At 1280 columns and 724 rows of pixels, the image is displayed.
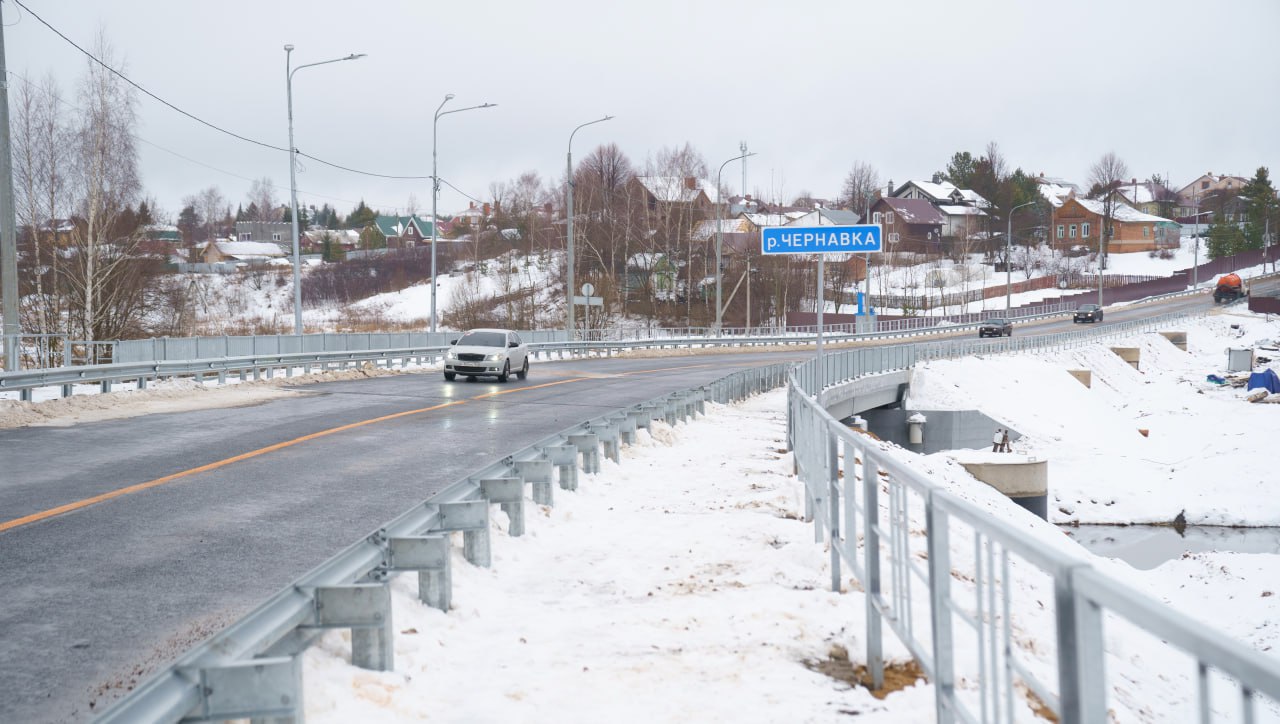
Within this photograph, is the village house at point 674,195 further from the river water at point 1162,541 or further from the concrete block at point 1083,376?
the river water at point 1162,541

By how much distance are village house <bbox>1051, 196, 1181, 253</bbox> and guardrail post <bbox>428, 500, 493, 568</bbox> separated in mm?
135286

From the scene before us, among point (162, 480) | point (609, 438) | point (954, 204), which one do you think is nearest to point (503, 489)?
point (609, 438)

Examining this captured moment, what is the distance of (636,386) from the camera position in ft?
99.2

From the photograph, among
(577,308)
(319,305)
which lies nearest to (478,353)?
(577,308)

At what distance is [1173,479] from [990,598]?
33.4 metres

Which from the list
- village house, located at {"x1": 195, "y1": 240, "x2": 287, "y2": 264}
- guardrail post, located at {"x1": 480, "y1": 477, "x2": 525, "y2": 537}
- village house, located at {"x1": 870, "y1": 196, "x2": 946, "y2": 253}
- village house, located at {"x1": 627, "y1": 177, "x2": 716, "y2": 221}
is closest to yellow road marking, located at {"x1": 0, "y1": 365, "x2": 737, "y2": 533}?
guardrail post, located at {"x1": 480, "y1": 477, "x2": 525, "y2": 537}

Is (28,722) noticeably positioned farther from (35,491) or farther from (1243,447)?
(1243,447)

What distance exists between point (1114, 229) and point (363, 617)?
142 metres

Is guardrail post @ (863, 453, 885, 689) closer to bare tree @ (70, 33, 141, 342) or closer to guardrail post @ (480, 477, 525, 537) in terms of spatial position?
guardrail post @ (480, 477, 525, 537)

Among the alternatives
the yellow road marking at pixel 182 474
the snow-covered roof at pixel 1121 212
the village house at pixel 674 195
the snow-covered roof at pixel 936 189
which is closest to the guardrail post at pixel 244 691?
the yellow road marking at pixel 182 474

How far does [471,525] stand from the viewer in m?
7.68

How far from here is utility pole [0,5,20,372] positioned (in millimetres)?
18969

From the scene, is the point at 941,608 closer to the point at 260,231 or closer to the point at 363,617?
the point at 363,617

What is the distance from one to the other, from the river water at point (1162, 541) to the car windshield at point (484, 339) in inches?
661
